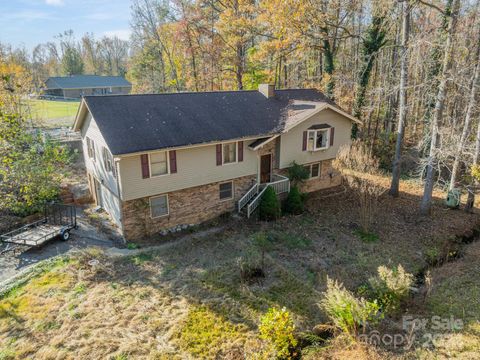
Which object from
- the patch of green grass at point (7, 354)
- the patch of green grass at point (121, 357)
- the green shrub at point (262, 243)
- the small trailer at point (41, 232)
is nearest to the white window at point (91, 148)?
the small trailer at point (41, 232)

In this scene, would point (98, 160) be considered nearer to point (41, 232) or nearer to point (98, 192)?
point (98, 192)

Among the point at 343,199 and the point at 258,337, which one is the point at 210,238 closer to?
the point at 258,337

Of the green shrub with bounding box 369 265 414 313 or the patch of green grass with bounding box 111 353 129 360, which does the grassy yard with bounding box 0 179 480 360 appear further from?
the green shrub with bounding box 369 265 414 313

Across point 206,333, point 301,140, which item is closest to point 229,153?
point 301,140

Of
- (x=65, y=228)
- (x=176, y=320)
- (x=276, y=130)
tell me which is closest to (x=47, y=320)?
(x=176, y=320)

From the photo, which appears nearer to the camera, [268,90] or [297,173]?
[297,173]
